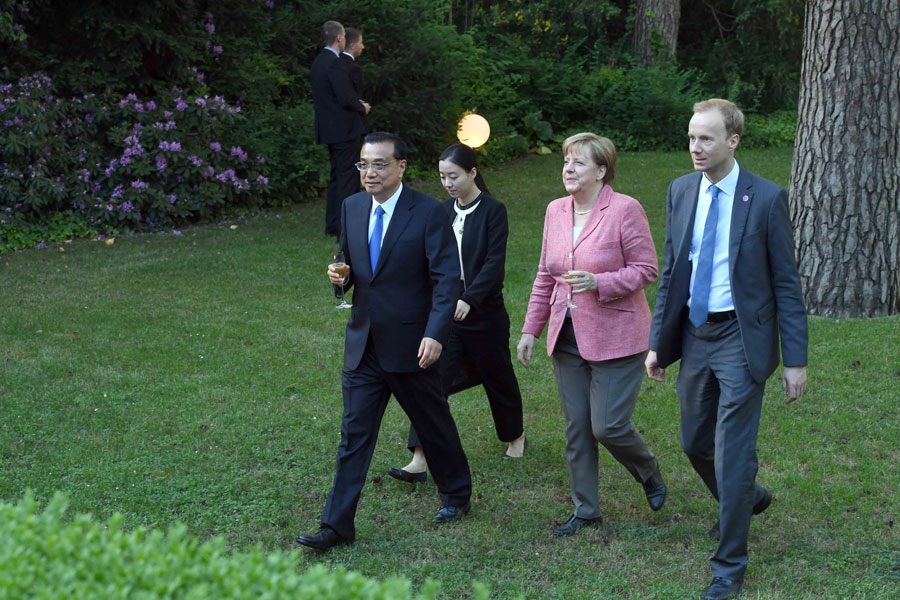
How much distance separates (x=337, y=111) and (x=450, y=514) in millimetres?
8053

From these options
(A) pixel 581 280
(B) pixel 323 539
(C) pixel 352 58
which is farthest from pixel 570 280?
(C) pixel 352 58

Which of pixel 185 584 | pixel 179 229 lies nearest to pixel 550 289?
pixel 185 584

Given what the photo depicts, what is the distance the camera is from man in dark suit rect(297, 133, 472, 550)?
5344 mm

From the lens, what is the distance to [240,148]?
15.1 metres

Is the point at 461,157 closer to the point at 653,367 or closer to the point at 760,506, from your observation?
the point at 653,367

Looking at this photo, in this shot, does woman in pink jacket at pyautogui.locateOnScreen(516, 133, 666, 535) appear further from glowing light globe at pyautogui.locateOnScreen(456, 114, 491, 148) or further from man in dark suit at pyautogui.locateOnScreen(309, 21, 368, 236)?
man in dark suit at pyautogui.locateOnScreen(309, 21, 368, 236)

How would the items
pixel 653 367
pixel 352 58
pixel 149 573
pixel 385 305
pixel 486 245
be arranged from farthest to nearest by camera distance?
pixel 352 58, pixel 486 245, pixel 385 305, pixel 653 367, pixel 149 573

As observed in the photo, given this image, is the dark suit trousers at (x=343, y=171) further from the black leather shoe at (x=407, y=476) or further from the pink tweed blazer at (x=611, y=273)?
the pink tweed blazer at (x=611, y=273)

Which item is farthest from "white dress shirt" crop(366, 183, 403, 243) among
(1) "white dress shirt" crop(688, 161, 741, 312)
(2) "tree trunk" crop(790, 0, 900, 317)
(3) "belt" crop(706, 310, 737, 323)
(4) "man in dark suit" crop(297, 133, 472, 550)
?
(2) "tree trunk" crop(790, 0, 900, 317)

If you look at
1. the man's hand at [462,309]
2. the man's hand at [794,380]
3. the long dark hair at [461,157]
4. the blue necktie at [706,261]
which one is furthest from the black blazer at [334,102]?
the man's hand at [794,380]

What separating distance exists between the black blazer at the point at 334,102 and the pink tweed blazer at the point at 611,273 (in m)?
7.75

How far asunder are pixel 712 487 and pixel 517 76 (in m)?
16.7

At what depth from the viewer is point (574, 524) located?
556 cm

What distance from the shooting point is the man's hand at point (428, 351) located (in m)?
5.28
